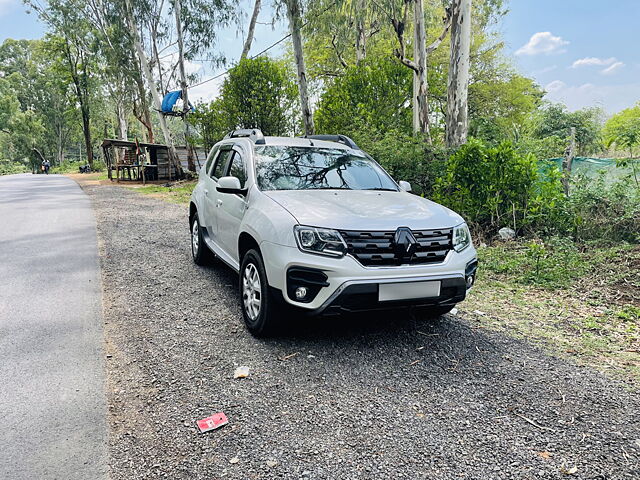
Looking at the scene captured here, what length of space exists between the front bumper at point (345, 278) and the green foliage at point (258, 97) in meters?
14.6

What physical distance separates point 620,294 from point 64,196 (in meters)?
17.0

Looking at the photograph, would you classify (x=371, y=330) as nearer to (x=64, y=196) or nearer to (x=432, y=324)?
(x=432, y=324)

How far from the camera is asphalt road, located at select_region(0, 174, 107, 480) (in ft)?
7.66

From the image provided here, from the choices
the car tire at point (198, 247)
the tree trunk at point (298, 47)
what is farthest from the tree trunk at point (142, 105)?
the car tire at point (198, 247)

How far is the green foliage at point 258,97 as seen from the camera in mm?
16938

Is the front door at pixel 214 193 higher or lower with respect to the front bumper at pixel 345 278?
higher

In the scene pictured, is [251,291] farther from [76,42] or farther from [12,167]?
[12,167]

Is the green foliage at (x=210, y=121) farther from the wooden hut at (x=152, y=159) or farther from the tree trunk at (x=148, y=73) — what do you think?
the wooden hut at (x=152, y=159)

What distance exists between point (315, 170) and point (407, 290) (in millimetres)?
1796

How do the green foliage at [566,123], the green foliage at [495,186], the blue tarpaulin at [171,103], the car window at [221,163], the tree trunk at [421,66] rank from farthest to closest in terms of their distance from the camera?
1. the green foliage at [566,123]
2. the blue tarpaulin at [171,103]
3. the tree trunk at [421,66]
4. the green foliage at [495,186]
5. the car window at [221,163]

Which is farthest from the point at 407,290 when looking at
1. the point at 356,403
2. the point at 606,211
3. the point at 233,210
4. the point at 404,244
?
the point at 606,211

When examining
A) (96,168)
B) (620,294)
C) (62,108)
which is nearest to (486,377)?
(620,294)

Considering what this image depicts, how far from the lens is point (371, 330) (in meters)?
3.92

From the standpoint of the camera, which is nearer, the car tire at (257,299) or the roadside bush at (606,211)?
the car tire at (257,299)
